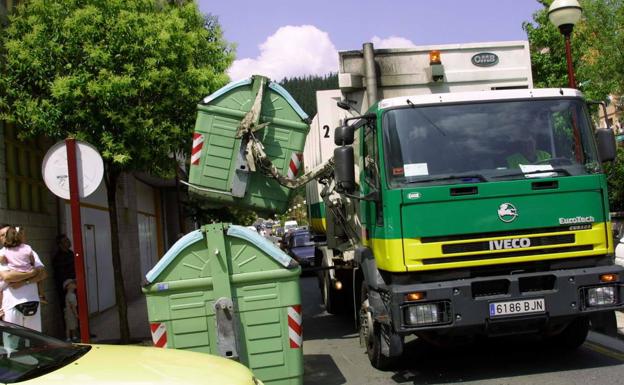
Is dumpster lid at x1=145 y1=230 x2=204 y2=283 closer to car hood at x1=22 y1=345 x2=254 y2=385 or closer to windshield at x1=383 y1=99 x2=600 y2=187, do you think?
car hood at x1=22 y1=345 x2=254 y2=385

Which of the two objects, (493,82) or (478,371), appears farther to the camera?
(493,82)

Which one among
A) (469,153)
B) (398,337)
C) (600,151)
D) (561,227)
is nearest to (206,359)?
(398,337)

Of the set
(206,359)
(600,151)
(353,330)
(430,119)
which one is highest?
(430,119)

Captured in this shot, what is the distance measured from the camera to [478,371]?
6430mm

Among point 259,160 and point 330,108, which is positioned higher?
point 330,108

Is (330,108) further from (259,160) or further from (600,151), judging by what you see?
(600,151)

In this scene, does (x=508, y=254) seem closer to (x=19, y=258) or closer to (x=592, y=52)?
(x=19, y=258)

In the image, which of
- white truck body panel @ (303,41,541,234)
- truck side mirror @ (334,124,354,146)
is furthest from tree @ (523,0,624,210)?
truck side mirror @ (334,124,354,146)

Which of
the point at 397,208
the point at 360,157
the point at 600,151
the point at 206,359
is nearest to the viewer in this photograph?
the point at 206,359

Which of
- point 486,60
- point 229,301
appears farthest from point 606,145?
point 229,301

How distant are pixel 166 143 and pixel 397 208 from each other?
4.24m

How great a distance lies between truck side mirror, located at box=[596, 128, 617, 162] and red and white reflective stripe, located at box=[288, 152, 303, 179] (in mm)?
3313

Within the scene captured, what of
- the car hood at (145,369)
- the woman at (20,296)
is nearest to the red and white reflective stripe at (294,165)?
the woman at (20,296)

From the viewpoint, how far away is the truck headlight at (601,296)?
18.9 ft
